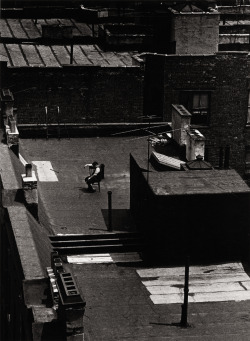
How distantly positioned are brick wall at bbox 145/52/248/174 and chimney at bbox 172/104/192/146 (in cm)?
698

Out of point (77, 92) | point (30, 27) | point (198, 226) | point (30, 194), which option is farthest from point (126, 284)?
point (30, 27)

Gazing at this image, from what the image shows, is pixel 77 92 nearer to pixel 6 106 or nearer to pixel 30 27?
pixel 6 106

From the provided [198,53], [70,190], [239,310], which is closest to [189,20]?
[198,53]

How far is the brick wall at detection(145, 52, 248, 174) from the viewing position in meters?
49.6

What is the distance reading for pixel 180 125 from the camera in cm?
4125

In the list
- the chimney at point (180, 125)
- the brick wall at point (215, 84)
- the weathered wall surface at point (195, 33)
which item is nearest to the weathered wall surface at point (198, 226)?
the chimney at point (180, 125)

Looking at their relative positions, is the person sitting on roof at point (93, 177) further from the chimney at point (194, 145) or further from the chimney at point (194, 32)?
the chimney at point (194, 32)

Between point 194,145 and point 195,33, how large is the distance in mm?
14088

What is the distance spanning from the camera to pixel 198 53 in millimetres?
50156

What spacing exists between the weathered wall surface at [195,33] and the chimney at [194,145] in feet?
40.4

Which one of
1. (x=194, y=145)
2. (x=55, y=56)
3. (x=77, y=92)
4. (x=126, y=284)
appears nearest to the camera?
(x=126, y=284)

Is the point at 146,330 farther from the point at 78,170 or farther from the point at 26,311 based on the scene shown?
the point at 78,170

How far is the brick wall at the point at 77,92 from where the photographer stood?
159ft

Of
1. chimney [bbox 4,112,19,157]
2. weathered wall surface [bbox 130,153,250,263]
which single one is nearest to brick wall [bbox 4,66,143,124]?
chimney [bbox 4,112,19,157]
